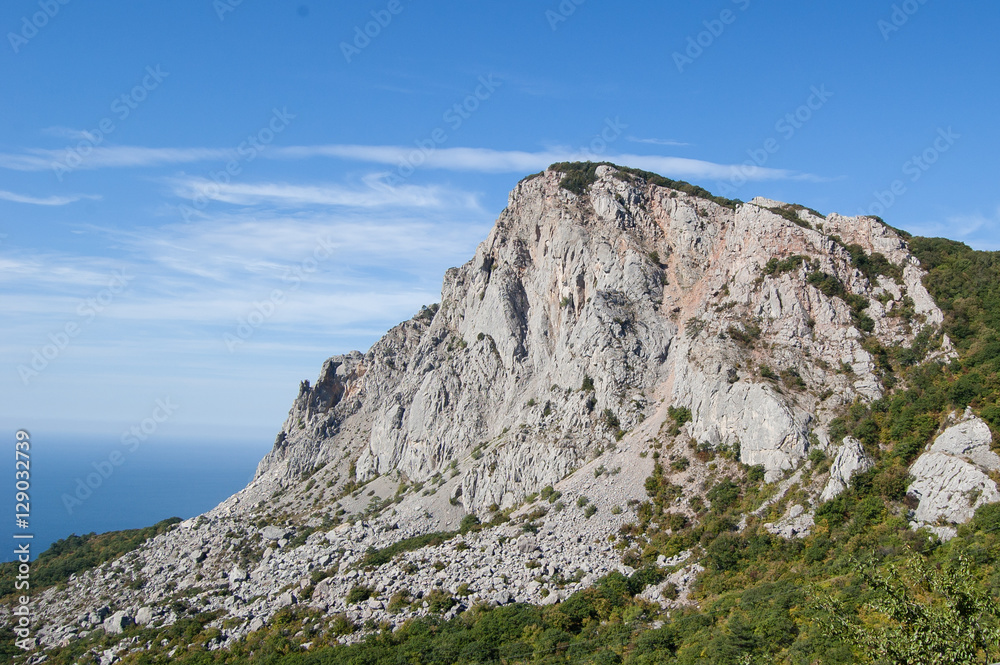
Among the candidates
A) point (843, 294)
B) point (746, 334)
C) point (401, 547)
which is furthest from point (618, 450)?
point (843, 294)

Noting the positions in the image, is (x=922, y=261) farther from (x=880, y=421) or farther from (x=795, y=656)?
(x=795, y=656)

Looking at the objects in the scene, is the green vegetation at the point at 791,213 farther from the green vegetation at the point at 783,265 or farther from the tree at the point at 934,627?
the tree at the point at 934,627

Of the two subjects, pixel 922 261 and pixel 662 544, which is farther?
pixel 922 261

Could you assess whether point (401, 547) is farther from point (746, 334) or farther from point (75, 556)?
point (75, 556)

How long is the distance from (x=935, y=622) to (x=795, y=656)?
12.0 metres

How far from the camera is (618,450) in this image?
61.8m

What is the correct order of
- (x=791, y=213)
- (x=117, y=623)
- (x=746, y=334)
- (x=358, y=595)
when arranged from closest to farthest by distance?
(x=358, y=595) → (x=117, y=623) → (x=746, y=334) → (x=791, y=213)

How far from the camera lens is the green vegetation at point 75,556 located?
77.9 meters

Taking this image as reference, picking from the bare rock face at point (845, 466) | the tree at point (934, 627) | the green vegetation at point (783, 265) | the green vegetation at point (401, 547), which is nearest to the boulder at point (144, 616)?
the green vegetation at point (401, 547)

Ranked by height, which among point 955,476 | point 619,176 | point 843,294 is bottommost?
point 955,476

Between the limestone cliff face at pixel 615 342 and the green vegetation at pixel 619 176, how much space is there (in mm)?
1165

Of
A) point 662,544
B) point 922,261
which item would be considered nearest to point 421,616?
point 662,544

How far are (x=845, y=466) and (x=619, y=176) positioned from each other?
1924 inches

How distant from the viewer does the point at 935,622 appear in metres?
19.9
